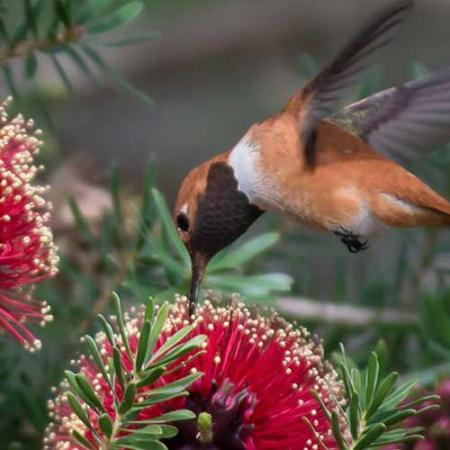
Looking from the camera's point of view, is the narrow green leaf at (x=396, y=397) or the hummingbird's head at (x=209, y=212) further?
the hummingbird's head at (x=209, y=212)

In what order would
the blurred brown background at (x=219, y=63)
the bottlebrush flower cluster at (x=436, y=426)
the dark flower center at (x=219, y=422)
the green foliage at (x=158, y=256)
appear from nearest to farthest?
the dark flower center at (x=219, y=422), the bottlebrush flower cluster at (x=436, y=426), the green foliage at (x=158, y=256), the blurred brown background at (x=219, y=63)

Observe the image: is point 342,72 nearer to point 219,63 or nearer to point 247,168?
point 247,168

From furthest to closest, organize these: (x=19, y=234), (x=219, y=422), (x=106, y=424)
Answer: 1. (x=19, y=234)
2. (x=219, y=422)
3. (x=106, y=424)

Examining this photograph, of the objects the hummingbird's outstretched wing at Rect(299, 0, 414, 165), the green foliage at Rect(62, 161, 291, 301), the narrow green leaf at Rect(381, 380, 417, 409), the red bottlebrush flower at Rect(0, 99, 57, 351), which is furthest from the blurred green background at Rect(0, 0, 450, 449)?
the narrow green leaf at Rect(381, 380, 417, 409)

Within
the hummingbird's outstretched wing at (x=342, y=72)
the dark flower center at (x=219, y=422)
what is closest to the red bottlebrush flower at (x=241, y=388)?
the dark flower center at (x=219, y=422)

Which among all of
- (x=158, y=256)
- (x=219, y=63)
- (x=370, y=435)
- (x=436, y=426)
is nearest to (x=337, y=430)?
(x=370, y=435)

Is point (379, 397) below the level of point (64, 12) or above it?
below

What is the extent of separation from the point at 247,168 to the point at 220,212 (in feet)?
0.22

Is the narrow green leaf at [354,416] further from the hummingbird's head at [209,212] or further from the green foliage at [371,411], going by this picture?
the hummingbird's head at [209,212]

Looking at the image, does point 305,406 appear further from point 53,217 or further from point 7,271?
point 53,217

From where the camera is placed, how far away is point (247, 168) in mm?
1471

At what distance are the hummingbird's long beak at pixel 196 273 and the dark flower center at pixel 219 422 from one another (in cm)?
18

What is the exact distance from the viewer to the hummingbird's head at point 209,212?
1370 mm

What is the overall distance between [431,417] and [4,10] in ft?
1.97
